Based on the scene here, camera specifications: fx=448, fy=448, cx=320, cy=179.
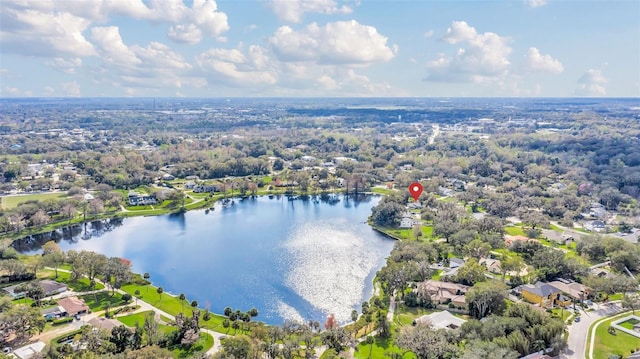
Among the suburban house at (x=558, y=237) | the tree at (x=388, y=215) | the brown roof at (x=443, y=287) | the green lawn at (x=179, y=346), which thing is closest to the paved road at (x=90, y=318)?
the green lawn at (x=179, y=346)

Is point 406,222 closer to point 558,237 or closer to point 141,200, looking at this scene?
point 558,237

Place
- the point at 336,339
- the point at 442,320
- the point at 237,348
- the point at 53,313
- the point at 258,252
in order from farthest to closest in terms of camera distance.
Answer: the point at 258,252
the point at 53,313
the point at 442,320
the point at 336,339
the point at 237,348

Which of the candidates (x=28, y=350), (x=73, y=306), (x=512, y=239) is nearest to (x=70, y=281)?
(x=73, y=306)

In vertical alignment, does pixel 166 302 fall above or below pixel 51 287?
below

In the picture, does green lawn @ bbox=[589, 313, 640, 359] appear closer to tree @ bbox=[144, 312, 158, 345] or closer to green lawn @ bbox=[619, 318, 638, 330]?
green lawn @ bbox=[619, 318, 638, 330]

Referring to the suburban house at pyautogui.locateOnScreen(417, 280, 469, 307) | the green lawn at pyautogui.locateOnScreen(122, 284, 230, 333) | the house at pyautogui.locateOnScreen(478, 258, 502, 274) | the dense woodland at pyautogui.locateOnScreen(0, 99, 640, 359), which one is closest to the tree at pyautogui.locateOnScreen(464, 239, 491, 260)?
the dense woodland at pyautogui.locateOnScreen(0, 99, 640, 359)

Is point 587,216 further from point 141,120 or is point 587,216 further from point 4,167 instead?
point 141,120

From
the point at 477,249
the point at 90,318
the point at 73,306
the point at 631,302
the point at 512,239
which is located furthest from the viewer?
the point at 512,239
